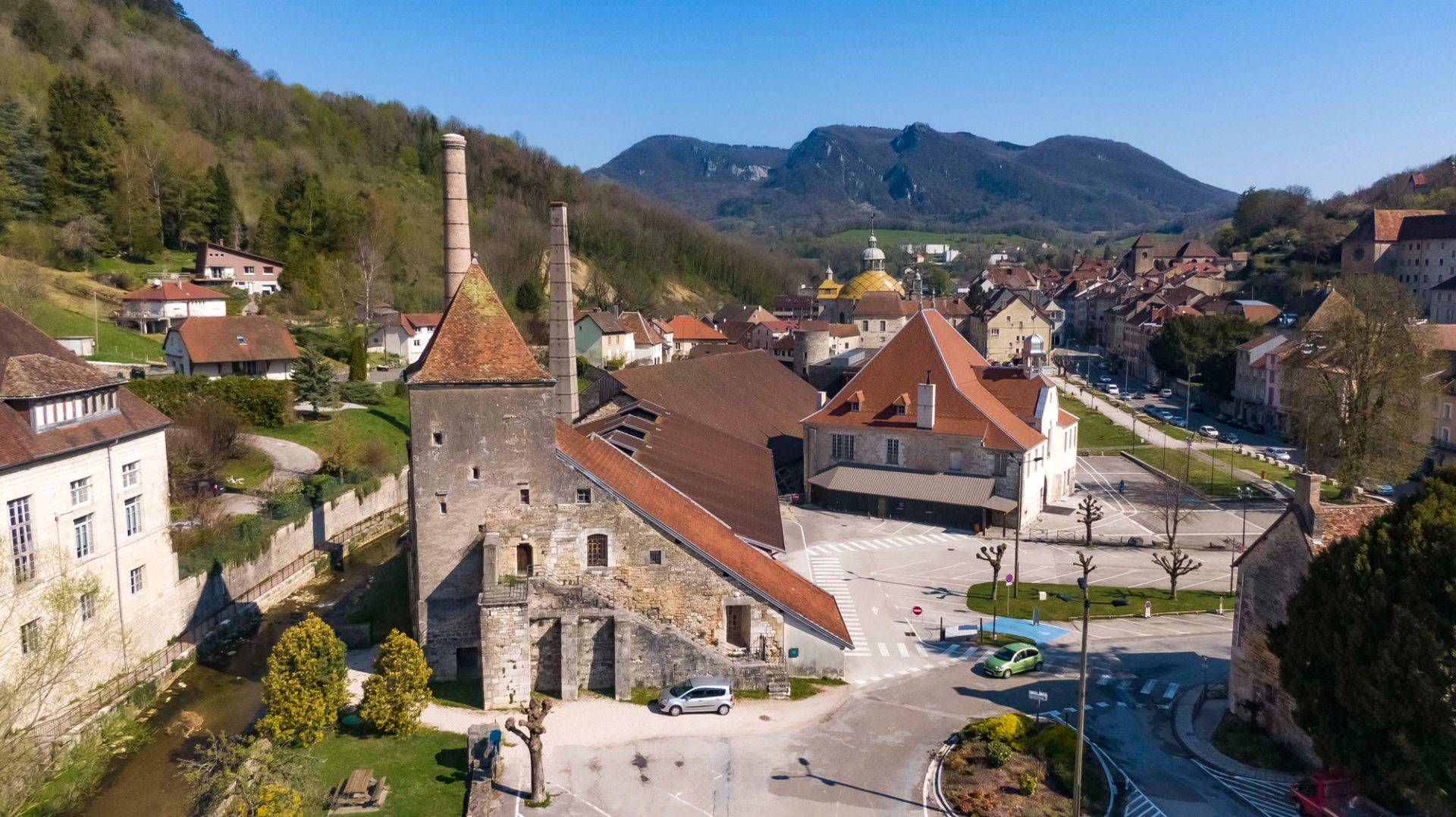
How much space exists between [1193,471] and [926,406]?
942 inches

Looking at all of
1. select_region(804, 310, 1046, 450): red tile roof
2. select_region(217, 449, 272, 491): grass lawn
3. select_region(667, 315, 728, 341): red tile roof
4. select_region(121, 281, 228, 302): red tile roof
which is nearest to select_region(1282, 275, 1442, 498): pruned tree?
select_region(804, 310, 1046, 450): red tile roof

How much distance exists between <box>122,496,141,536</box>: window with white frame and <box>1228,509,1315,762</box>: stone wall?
103 ft

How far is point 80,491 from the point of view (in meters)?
25.4

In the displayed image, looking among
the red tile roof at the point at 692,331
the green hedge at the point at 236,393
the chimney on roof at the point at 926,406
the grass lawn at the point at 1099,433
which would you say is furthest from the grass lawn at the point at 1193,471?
the green hedge at the point at 236,393

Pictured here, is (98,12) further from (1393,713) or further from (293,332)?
(1393,713)

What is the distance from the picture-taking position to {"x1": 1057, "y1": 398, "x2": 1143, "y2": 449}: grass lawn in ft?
220

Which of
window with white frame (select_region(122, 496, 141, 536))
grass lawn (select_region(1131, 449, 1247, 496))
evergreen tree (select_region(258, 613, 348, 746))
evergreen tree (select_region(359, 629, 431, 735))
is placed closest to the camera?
evergreen tree (select_region(258, 613, 348, 746))

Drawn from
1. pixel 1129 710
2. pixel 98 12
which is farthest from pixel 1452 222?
pixel 98 12

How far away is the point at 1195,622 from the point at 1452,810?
52.2ft

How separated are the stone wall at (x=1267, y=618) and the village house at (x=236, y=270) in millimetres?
78207

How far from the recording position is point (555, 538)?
25047mm

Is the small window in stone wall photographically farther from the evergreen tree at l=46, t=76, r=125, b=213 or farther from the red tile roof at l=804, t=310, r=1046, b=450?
the evergreen tree at l=46, t=76, r=125, b=213

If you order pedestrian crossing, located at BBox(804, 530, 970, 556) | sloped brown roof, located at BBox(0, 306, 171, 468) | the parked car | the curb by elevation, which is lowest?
pedestrian crossing, located at BBox(804, 530, 970, 556)

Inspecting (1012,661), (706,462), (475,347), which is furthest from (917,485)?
(475,347)
